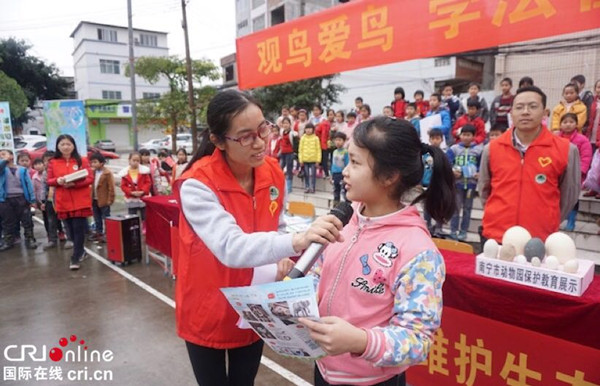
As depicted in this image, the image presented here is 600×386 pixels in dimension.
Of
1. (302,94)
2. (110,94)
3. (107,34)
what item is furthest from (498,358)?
(107,34)

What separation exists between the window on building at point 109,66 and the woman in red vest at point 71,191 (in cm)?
3861

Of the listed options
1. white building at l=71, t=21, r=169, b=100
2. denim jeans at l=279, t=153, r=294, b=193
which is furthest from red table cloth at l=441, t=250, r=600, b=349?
white building at l=71, t=21, r=169, b=100

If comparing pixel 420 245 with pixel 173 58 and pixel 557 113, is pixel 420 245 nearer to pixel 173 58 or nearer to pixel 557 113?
pixel 557 113

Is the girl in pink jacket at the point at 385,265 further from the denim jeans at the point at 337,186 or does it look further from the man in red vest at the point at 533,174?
the denim jeans at the point at 337,186

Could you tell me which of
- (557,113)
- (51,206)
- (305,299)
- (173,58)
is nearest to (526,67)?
(557,113)

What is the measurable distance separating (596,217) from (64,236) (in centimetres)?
794

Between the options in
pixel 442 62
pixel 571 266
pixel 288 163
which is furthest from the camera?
pixel 442 62

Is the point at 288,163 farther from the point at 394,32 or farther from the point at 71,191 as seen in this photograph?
the point at 394,32

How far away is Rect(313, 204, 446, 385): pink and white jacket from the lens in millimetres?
1018

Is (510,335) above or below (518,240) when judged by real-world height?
below

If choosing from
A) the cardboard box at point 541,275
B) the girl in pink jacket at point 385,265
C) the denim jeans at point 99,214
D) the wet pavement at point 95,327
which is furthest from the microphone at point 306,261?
the denim jeans at point 99,214

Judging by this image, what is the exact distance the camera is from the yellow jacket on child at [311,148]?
8062 mm

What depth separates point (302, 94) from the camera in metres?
17.5

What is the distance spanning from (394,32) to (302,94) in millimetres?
14293
